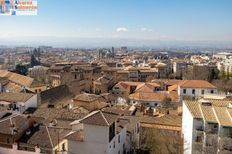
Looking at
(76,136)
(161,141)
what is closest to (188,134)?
(161,141)

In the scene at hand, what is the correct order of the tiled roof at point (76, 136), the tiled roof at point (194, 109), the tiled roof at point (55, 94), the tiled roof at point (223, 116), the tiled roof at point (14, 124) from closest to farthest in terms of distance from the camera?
the tiled roof at point (76, 136) → the tiled roof at point (223, 116) → the tiled roof at point (14, 124) → the tiled roof at point (194, 109) → the tiled roof at point (55, 94)

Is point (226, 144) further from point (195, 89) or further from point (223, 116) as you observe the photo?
point (195, 89)

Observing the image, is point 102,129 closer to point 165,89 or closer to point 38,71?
point 165,89

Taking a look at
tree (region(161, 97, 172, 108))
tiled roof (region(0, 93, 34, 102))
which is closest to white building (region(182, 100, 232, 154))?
tiled roof (region(0, 93, 34, 102))

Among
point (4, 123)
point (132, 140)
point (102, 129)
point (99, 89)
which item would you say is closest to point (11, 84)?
point (99, 89)

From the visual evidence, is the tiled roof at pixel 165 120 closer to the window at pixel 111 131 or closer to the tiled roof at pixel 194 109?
the tiled roof at pixel 194 109

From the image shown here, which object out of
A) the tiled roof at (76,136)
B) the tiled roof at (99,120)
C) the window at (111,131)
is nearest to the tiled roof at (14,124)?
the tiled roof at (76,136)

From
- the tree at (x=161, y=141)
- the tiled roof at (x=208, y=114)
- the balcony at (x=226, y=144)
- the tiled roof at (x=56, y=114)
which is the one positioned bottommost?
the tree at (x=161, y=141)

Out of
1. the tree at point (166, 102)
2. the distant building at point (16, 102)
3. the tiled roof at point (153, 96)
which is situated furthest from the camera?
the tiled roof at point (153, 96)

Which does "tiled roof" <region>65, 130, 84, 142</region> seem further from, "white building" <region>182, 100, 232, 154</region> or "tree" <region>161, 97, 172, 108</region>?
"tree" <region>161, 97, 172, 108</region>
